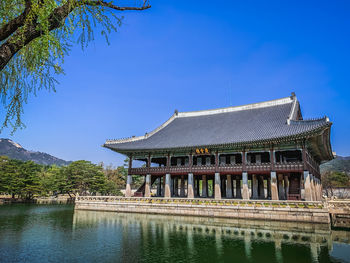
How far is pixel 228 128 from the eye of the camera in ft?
102

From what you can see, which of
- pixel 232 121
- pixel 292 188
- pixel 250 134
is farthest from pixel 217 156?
pixel 292 188

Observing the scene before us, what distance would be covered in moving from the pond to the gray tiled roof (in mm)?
9356

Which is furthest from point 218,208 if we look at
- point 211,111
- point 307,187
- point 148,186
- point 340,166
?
point 340,166

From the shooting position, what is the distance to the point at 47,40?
5102 millimetres

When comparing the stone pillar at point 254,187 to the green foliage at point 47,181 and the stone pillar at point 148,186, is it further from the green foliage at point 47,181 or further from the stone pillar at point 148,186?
the green foliage at point 47,181

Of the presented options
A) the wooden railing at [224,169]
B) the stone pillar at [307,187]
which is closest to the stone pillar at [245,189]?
the wooden railing at [224,169]

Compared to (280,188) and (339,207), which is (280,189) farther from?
(339,207)

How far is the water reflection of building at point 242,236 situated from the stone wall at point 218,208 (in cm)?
84

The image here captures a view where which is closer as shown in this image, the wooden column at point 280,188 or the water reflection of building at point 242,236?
the water reflection of building at point 242,236

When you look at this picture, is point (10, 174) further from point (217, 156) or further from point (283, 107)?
point (283, 107)

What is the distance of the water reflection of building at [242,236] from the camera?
41.4ft

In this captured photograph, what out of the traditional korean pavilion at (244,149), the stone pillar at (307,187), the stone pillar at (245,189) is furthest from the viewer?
the stone pillar at (245,189)

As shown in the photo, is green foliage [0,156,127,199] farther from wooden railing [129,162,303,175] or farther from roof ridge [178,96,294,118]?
roof ridge [178,96,294,118]

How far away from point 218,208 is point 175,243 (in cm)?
1037
